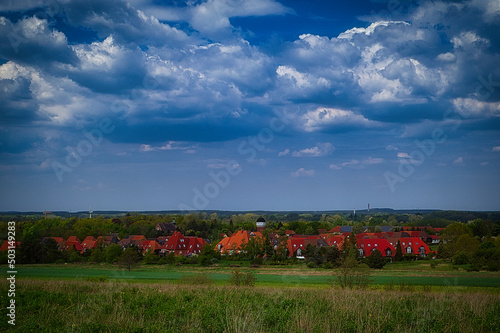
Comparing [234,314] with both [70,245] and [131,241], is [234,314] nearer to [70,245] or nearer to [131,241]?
[70,245]

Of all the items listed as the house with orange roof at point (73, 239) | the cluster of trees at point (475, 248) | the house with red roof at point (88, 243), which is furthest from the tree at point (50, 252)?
the cluster of trees at point (475, 248)

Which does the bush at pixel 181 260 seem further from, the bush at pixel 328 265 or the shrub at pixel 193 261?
the bush at pixel 328 265

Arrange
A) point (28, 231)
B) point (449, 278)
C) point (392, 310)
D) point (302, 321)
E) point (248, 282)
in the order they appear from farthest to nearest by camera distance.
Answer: point (28, 231) → point (449, 278) → point (248, 282) → point (392, 310) → point (302, 321)

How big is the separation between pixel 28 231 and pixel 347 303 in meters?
63.1

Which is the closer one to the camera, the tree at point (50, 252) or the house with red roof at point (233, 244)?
the tree at point (50, 252)

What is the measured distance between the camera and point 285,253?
65688 millimetres

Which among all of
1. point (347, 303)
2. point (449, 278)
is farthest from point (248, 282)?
point (449, 278)

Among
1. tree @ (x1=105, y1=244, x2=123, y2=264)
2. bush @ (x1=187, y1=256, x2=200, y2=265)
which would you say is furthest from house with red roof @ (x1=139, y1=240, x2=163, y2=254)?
bush @ (x1=187, y1=256, x2=200, y2=265)

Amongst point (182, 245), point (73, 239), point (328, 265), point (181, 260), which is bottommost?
point (181, 260)

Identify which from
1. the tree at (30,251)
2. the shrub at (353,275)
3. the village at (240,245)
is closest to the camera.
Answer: the shrub at (353,275)

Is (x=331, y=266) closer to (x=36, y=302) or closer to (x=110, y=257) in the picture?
(x=110, y=257)

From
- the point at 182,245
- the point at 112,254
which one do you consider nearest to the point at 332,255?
the point at 182,245

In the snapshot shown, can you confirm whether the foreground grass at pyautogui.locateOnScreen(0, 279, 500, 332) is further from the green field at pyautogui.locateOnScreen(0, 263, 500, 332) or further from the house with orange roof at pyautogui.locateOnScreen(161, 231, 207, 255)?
the house with orange roof at pyautogui.locateOnScreen(161, 231, 207, 255)

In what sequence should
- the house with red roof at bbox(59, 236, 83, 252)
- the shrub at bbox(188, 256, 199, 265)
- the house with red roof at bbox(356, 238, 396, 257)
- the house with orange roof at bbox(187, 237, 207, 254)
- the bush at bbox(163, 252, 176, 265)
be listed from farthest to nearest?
the house with orange roof at bbox(187, 237, 207, 254), the house with red roof at bbox(356, 238, 396, 257), the house with red roof at bbox(59, 236, 83, 252), the shrub at bbox(188, 256, 199, 265), the bush at bbox(163, 252, 176, 265)
